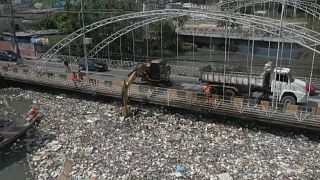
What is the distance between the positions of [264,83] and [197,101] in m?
4.81

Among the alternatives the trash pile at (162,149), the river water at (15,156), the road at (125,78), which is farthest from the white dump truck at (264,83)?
the river water at (15,156)

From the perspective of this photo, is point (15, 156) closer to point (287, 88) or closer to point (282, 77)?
point (282, 77)

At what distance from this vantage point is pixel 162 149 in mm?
21906

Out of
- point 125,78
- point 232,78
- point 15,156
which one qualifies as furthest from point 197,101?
point 15,156

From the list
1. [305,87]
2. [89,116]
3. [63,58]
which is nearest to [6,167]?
[89,116]

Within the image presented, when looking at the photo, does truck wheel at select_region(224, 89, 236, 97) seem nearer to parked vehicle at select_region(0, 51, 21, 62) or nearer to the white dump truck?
the white dump truck

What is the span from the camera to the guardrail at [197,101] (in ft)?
73.6

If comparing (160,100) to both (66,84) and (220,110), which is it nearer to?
(220,110)

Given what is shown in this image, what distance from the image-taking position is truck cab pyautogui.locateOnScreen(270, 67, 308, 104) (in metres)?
24.4

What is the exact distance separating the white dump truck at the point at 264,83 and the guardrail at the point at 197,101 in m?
1.28

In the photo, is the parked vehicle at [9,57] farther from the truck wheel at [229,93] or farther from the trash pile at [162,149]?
the truck wheel at [229,93]

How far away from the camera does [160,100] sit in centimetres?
2738

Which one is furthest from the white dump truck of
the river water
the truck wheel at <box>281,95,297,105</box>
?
the river water

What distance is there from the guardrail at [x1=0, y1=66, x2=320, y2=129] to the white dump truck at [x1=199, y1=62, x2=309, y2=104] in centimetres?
128
